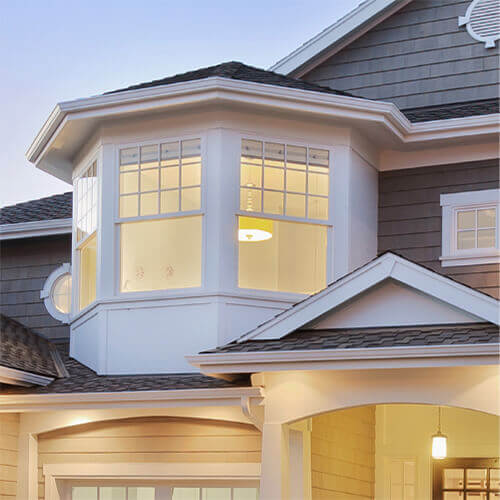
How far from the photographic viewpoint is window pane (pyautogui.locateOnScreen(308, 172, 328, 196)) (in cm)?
1067

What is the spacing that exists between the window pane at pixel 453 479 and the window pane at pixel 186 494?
2830 mm

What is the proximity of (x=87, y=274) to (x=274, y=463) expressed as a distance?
3.99 meters

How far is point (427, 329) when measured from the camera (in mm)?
8297

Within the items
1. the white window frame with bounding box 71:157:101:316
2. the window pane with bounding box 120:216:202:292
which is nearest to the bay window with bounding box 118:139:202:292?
the window pane with bounding box 120:216:202:292

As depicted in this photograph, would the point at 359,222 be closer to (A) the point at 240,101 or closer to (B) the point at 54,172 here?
(A) the point at 240,101

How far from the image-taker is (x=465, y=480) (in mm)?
11031

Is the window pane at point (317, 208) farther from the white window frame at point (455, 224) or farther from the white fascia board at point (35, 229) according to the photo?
the white fascia board at point (35, 229)

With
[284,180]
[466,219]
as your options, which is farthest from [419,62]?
[284,180]

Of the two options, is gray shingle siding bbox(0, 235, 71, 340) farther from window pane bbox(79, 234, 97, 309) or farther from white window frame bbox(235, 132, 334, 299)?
white window frame bbox(235, 132, 334, 299)

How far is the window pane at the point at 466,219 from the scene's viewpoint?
1077cm

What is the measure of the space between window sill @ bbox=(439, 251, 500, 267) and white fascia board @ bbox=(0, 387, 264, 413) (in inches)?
120

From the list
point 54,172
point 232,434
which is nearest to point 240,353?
point 232,434

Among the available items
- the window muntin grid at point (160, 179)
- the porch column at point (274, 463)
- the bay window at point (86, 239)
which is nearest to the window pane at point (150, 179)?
the window muntin grid at point (160, 179)

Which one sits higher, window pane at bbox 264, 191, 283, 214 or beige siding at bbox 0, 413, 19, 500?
window pane at bbox 264, 191, 283, 214
